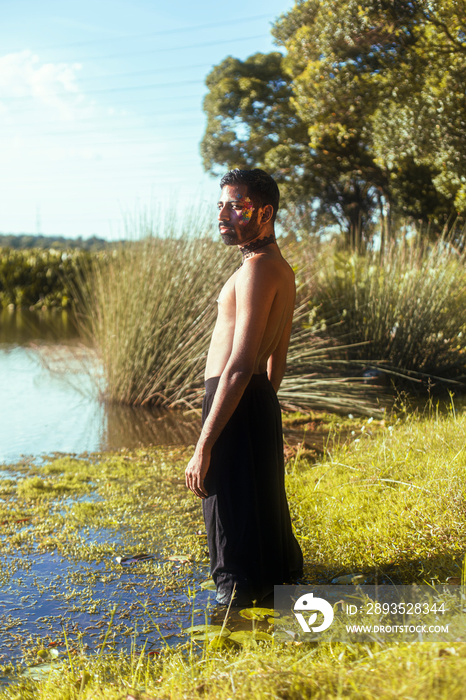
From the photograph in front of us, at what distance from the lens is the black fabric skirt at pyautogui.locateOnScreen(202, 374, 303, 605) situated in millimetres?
2779

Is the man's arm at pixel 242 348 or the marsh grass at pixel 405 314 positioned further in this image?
the marsh grass at pixel 405 314

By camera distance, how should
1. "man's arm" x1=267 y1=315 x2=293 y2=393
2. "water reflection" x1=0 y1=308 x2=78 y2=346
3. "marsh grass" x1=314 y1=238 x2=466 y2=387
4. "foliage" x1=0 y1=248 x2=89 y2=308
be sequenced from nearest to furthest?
"man's arm" x1=267 y1=315 x2=293 y2=393, "marsh grass" x1=314 y1=238 x2=466 y2=387, "water reflection" x1=0 y1=308 x2=78 y2=346, "foliage" x1=0 y1=248 x2=89 y2=308

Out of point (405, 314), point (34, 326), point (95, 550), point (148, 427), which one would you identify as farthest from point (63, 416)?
point (34, 326)

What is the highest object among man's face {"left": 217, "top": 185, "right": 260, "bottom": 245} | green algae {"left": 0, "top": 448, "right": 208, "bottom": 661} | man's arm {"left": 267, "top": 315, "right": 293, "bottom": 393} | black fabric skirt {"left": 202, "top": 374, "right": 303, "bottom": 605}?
man's face {"left": 217, "top": 185, "right": 260, "bottom": 245}

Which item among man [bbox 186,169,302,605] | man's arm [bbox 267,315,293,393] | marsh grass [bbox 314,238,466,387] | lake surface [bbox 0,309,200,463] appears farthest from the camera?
marsh grass [bbox 314,238,466,387]

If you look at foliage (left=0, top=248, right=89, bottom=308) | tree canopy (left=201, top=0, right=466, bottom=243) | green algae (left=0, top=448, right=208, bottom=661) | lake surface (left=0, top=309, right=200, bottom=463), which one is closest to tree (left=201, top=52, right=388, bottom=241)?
tree canopy (left=201, top=0, right=466, bottom=243)

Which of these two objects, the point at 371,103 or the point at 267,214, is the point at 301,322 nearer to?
the point at 267,214

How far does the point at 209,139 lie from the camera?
29.8m

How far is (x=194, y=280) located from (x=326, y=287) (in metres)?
1.92

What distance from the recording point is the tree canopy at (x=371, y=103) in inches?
477

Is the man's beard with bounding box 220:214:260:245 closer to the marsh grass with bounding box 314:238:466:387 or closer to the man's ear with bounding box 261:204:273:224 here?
the man's ear with bounding box 261:204:273:224

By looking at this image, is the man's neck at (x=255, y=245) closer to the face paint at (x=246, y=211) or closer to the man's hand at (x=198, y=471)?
the face paint at (x=246, y=211)

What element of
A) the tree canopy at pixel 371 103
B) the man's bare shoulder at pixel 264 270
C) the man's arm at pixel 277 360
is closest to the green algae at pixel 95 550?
the man's arm at pixel 277 360

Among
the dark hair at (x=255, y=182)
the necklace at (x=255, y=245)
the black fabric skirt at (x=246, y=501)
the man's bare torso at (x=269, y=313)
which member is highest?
the dark hair at (x=255, y=182)
